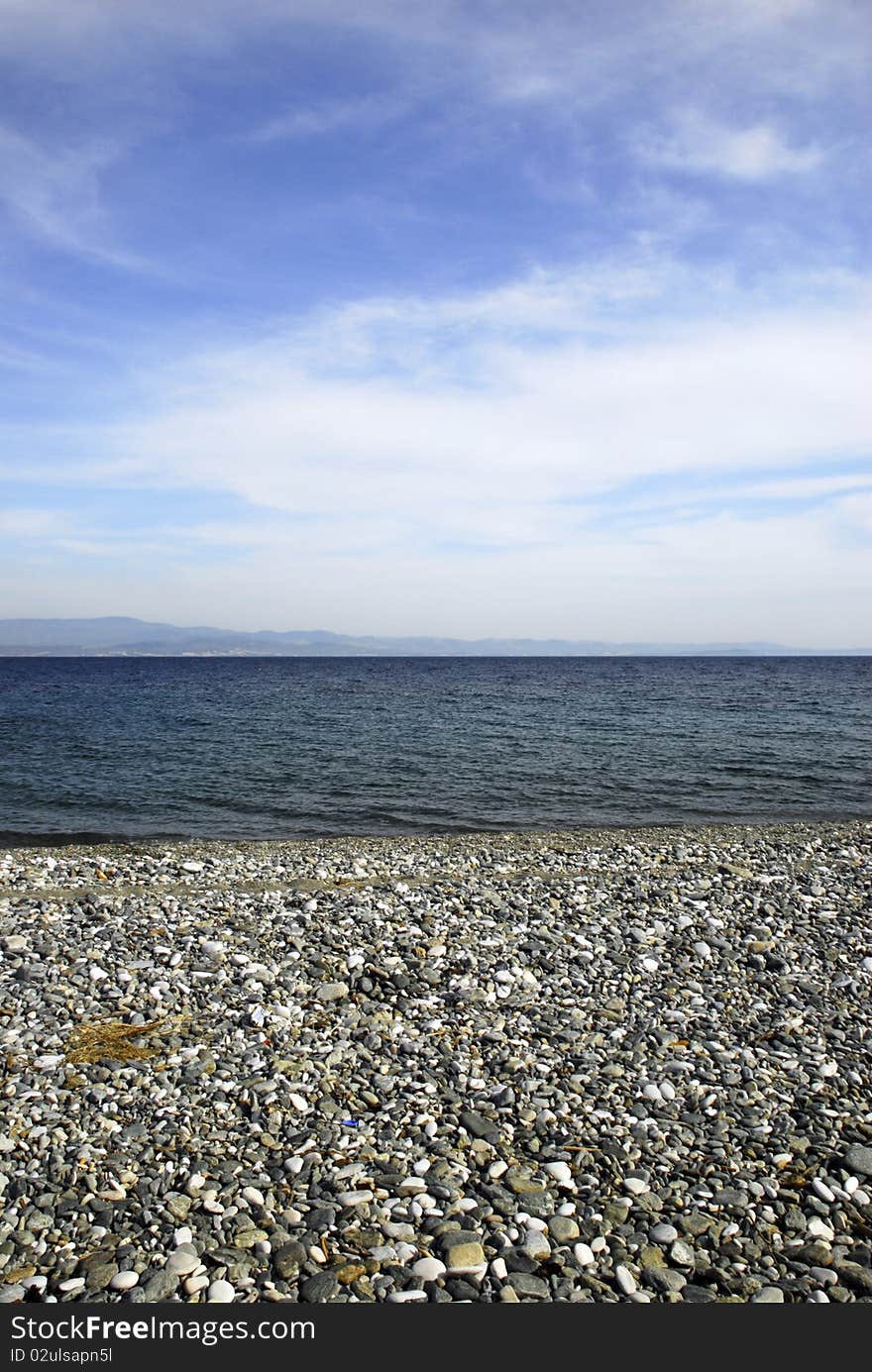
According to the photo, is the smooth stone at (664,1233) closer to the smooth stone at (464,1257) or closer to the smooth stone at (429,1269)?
the smooth stone at (464,1257)

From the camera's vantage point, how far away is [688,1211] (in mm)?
6168

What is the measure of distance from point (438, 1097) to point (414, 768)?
2383 cm

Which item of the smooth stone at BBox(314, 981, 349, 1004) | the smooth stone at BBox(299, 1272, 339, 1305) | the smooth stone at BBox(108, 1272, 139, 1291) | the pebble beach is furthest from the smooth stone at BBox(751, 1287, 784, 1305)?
the smooth stone at BBox(314, 981, 349, 1004)

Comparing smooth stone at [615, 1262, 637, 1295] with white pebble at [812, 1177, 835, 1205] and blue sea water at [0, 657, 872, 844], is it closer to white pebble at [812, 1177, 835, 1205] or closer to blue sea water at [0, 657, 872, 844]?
white pebble at [812, 1177, 835, 1205]

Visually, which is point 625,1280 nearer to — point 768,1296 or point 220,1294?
point 768,1296

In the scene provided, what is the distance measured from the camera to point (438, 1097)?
760cm

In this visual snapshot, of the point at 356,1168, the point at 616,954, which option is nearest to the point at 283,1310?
the point at 356,1168

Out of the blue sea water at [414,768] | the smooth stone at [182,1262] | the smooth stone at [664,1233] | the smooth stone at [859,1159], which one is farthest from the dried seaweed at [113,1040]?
the blue sea water at [414,768]

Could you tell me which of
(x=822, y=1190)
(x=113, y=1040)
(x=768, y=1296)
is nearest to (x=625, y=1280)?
(x=768, y=1296)

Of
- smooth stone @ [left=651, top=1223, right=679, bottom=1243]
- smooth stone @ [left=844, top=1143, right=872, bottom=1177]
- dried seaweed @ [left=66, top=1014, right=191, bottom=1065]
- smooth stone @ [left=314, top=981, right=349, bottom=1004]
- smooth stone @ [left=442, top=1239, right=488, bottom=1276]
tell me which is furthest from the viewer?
smooth stone @ [left=314, top=981, right=349, bottom=1004]

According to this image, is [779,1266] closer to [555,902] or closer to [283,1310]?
[283,1310]

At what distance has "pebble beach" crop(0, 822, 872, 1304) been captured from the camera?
564 centimetres

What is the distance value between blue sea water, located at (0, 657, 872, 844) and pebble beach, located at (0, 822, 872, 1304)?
33.6 feet

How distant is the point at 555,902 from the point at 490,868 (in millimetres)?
3280
